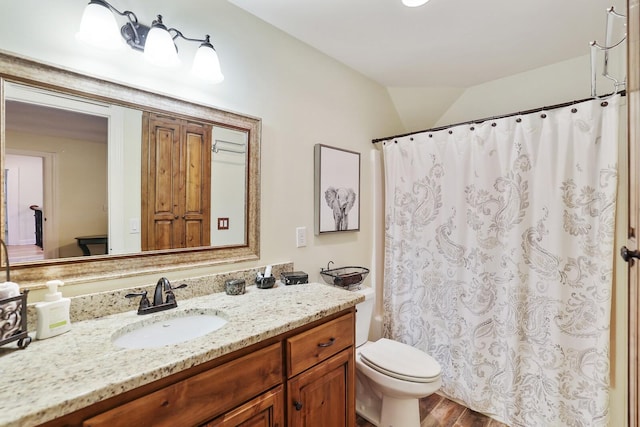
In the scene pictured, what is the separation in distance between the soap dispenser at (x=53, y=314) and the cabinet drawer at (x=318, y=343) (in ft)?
2.44

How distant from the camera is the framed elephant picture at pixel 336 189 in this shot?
195 cm

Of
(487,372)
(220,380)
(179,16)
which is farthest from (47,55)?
(487,372)

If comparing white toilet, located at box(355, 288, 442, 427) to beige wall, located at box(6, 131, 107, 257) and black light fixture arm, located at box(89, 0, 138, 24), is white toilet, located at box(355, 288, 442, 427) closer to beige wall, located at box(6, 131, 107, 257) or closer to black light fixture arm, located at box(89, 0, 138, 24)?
beige wall, located at box(6, 131, 107, 257)

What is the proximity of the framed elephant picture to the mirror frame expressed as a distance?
18.2 inches

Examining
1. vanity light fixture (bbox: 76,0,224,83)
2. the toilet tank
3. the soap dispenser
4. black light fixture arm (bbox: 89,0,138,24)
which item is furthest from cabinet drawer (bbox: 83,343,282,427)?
black light fixture arm (bbox: 89,0,138,24)

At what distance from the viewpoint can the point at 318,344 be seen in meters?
1.19

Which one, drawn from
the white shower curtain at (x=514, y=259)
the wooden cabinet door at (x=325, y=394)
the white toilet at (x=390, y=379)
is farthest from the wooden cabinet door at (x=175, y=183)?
the white shower curtain at (x=514, y=259)

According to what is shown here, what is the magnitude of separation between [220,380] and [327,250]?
124 cm

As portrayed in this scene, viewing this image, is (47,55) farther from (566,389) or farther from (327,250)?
(566,389)

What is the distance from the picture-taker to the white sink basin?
3.39 feet

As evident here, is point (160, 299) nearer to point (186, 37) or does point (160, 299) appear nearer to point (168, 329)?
point (168, 329)

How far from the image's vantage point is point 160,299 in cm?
120

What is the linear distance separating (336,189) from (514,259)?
1.18m

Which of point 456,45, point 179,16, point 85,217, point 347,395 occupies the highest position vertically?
point 456,45
